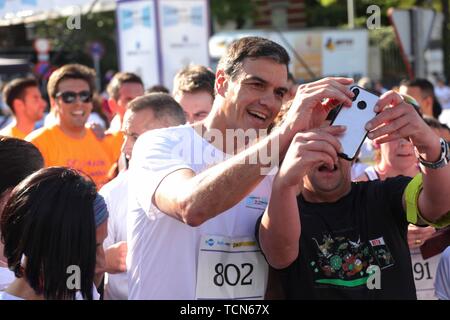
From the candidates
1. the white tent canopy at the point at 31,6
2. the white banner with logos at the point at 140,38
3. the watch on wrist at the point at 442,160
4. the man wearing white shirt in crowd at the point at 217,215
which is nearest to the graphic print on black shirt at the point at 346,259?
the man wearing white shirt in crowd at the point at 217,215

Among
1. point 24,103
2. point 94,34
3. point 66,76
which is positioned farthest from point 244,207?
point 94,34

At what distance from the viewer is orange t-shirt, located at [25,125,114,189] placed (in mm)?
5199

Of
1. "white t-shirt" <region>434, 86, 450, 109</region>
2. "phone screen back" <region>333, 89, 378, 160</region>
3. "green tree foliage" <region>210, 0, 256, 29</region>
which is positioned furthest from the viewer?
"green tree foliage" <region>210, 0, 256, 29</region>

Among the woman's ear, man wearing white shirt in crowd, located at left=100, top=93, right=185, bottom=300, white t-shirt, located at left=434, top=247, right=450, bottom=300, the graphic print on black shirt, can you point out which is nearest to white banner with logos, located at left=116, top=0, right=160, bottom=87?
man wearing white shirt in crowd, located at left=100, top=93, right=185, bottom=300

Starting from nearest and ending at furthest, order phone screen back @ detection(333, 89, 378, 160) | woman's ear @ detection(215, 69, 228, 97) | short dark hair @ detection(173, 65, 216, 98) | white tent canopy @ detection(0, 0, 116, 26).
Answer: phone screen back @ detection(333, 89, 378, 160) < woman's ear @ detection(215, 69, 228, 97) < short dark hair @ detection(173, 65, 216, 98) < white tent canopy @ detection(0, 0, 116, 26)

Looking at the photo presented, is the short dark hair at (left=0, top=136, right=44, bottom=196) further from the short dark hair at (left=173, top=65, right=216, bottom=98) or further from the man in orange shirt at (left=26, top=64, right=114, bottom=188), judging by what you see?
the man in orange shirt at (left=26, top=64, right=114, bottom=188)

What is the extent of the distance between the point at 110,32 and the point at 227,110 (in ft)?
98.3

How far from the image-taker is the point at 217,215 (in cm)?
232

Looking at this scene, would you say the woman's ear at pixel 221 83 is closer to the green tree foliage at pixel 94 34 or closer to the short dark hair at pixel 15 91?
the short dark hair at pixel 15 91

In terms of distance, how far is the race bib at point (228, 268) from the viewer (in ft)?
8.16

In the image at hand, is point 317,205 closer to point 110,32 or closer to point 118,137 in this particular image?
point 118,137

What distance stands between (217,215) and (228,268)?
0.28 m

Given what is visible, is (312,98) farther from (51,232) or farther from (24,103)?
(24,103)
